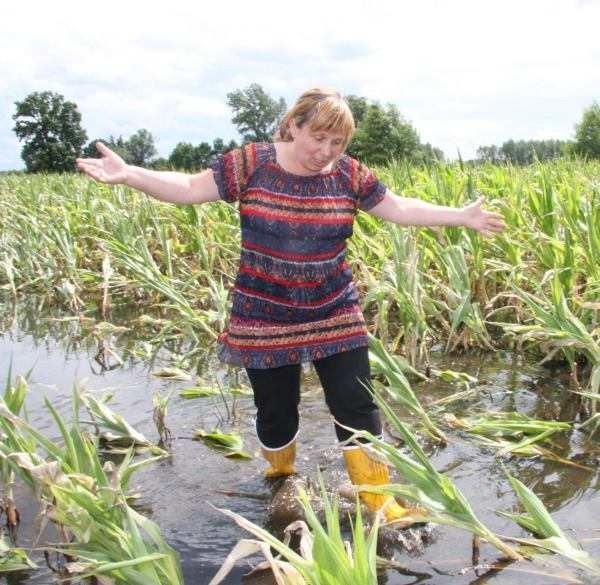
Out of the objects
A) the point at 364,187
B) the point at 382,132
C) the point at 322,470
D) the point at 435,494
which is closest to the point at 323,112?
the point at 364,187

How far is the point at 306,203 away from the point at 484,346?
5.89 ft

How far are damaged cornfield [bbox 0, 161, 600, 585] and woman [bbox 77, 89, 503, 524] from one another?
5.5 inches

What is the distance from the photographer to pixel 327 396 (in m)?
2.42

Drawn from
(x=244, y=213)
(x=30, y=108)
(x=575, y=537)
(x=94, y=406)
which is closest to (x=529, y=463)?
(x=575, y=537)

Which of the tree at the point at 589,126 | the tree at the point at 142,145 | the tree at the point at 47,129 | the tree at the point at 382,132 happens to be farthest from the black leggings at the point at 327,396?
the tree at the point at 142,145

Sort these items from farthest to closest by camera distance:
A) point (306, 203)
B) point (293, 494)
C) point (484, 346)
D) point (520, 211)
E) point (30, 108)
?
point (30, 108)
point (520, 211)
point (484, 346)
point (293, 494)
point (306, 203)

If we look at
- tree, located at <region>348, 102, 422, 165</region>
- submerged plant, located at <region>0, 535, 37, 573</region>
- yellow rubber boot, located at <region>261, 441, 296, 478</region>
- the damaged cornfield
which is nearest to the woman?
the damaged cornfield

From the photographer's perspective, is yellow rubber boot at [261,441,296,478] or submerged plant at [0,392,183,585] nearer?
submerged plant at [0,392,183,585]

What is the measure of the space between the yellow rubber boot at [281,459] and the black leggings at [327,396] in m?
0.02

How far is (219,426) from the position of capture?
127 inches

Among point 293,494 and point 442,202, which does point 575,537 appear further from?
point 442,202

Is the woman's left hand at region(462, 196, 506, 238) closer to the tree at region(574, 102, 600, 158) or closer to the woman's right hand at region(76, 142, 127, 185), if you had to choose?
the woman's right hand at region(76, 142, 127, 185)

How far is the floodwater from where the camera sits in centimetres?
199

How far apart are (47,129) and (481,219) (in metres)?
73.3
